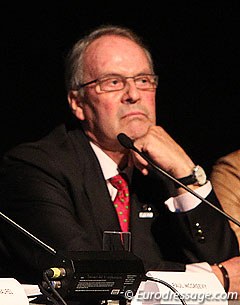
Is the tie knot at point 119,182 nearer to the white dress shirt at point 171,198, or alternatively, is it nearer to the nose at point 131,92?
the white dress shirt at point 171,198

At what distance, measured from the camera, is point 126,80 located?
3266 mm

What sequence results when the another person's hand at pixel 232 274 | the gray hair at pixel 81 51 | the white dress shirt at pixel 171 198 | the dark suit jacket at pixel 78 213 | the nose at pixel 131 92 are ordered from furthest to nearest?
the gray hair at pixel 81 51 < the nose at pixel 131 92 < the white dress shirt at pixel 171 198 < the dark suit jacket at pixel 78 213 < the another person's hand at pixel 232 274

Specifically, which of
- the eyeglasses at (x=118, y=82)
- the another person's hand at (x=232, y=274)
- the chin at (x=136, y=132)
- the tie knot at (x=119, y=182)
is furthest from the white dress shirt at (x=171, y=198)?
the another person's hand at (x=232, y=274)

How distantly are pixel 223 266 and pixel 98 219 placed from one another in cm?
53

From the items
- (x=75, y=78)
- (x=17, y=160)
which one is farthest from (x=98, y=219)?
(x=75, y=78)

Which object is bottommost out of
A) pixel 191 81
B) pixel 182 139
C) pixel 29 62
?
pixel 182 139

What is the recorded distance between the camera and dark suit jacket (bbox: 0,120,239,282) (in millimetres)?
2988

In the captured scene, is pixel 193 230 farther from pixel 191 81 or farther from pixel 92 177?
pixel 191 81

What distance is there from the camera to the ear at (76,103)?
3.45 meters

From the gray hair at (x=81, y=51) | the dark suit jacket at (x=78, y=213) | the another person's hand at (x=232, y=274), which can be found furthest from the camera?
the gray hair at (x=81, y=51)

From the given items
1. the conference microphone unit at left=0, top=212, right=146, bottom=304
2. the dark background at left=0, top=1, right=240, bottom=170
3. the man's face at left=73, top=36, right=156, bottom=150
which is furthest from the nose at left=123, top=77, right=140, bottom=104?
the conference microphone unit at left=0, top=212, right=146, bottom=304

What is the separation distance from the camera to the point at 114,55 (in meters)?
3.33

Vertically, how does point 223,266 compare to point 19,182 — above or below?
below

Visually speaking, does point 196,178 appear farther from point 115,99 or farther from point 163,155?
point 115,99
